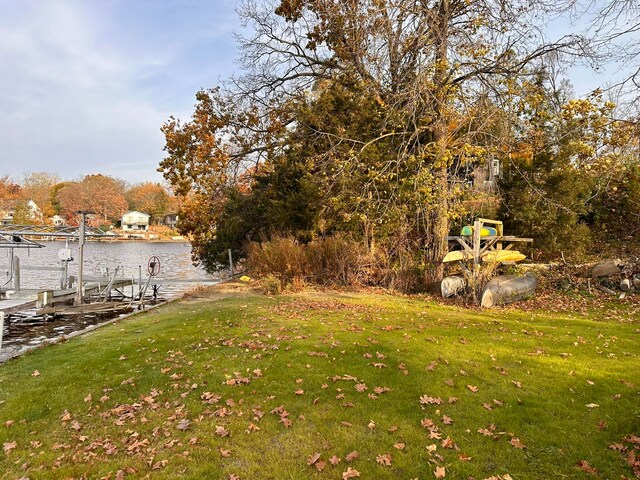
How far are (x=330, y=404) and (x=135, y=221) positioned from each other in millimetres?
101788

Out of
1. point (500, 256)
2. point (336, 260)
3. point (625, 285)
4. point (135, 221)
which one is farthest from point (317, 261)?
point (135, 221)

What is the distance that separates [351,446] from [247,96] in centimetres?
1959

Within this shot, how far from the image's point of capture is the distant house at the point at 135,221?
9588 centimetres

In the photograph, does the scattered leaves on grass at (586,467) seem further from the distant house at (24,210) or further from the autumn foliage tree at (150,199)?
the autumn foliage tree at (150,199)

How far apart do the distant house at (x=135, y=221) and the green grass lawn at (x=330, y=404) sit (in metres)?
95.4

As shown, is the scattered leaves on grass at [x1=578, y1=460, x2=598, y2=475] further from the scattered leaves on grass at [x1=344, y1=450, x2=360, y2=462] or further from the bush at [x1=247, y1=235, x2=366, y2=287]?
the bush at [x1=247, y1=235, x2=366, y2=287]

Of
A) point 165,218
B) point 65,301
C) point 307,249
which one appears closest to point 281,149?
point 307,249

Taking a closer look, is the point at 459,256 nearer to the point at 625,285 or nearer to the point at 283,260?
the point at 625,285

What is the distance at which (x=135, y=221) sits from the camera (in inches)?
3829

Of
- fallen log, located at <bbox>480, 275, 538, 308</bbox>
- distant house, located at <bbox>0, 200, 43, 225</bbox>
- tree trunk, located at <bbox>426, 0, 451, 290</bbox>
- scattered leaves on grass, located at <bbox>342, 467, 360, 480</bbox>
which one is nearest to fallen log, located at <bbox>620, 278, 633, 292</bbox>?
fallen log, located at <bbox>480, 275, 538, 308</bbox>

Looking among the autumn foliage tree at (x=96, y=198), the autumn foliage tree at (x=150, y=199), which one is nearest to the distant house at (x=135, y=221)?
the autumn foliage tree at (x=150, y=199)

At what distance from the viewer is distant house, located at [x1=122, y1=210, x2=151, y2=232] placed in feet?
315

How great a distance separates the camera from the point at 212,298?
14.2m

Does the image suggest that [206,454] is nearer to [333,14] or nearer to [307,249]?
[307,249]
